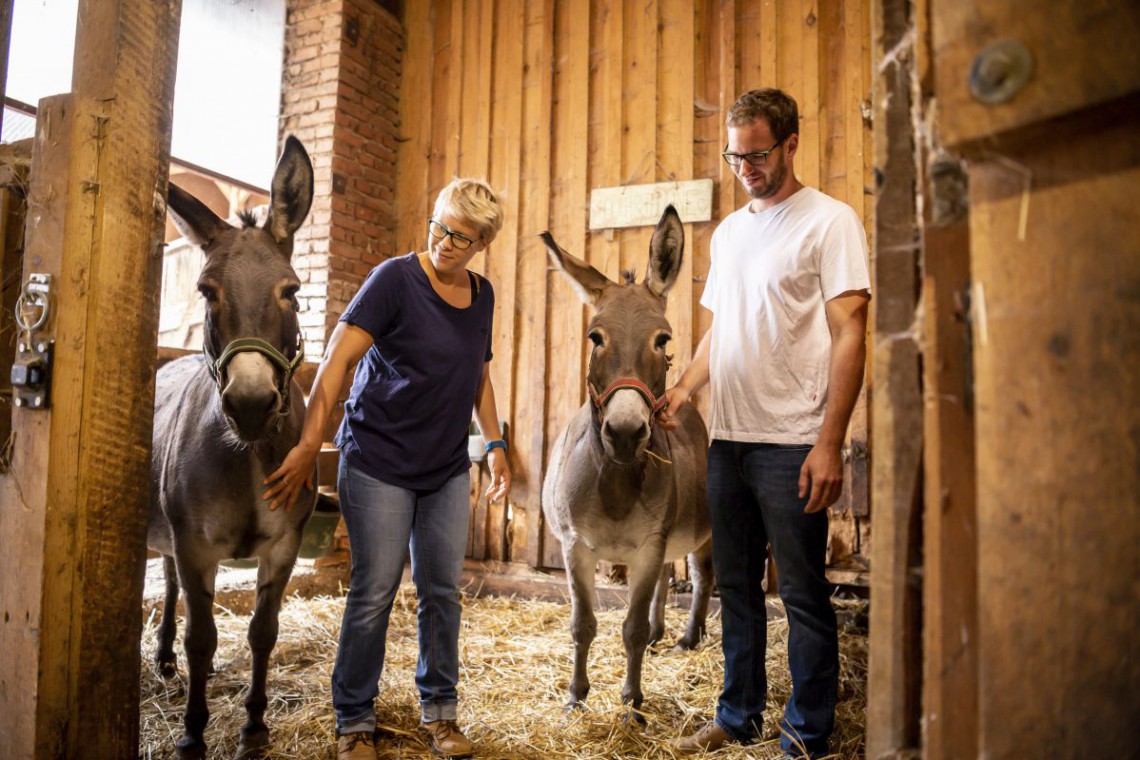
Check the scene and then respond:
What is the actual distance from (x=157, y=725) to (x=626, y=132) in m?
5.45

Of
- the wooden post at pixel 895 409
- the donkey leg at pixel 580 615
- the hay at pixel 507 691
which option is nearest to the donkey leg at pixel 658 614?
the hay at pixel 507 691

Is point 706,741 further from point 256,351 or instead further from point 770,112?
point 770,112

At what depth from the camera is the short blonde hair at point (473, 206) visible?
279 cm

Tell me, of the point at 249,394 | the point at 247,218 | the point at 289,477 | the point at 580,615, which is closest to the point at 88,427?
the point at 249,394

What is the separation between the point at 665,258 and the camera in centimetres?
353

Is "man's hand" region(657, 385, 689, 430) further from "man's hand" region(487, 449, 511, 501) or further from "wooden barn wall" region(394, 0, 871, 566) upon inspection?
"wooden barn wall" region(394, 0, 871, 566)

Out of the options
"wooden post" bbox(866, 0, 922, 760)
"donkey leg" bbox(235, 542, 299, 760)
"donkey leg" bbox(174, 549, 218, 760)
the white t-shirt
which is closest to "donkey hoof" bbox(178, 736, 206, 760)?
"donkey leg" bbox(174, 549, 218, 760)

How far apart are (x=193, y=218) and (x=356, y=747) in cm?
216

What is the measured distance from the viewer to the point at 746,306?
2.90m

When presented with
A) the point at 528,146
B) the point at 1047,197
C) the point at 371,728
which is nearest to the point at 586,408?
the point at 371,728

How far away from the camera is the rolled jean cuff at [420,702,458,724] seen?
2.89 meters

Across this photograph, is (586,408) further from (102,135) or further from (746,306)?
(102,135)

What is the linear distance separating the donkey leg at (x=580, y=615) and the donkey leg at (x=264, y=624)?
4.34 ft

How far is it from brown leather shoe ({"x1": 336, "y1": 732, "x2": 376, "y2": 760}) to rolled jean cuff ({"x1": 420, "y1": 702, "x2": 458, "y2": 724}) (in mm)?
237
